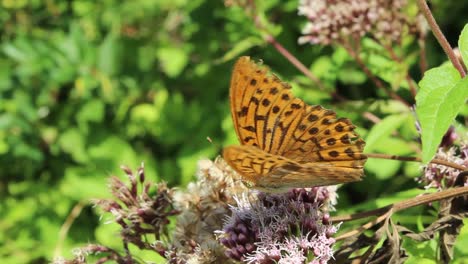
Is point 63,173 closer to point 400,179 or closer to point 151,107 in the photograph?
point 151,107

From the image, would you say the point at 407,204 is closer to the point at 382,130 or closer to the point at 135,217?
the point at 382,130

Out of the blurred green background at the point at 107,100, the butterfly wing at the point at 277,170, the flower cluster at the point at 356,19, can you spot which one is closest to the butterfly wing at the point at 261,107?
the butterfly wing at the point at 277,170

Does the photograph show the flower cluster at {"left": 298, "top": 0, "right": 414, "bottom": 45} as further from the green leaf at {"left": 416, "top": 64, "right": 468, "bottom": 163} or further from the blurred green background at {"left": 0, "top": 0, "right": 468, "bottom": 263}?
the green leaf at {"left": 416, "top": 64, "right": 468, "bottom": 163}

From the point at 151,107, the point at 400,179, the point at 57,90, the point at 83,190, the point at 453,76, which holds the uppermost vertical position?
the point at 57,90

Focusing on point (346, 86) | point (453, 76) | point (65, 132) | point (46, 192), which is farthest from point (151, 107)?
point (453, 76)

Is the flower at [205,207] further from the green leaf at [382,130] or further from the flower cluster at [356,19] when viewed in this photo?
the flower cluster at [356,19]

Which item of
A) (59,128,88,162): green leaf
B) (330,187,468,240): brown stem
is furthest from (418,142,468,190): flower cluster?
(59,128,88,162): green leaf
